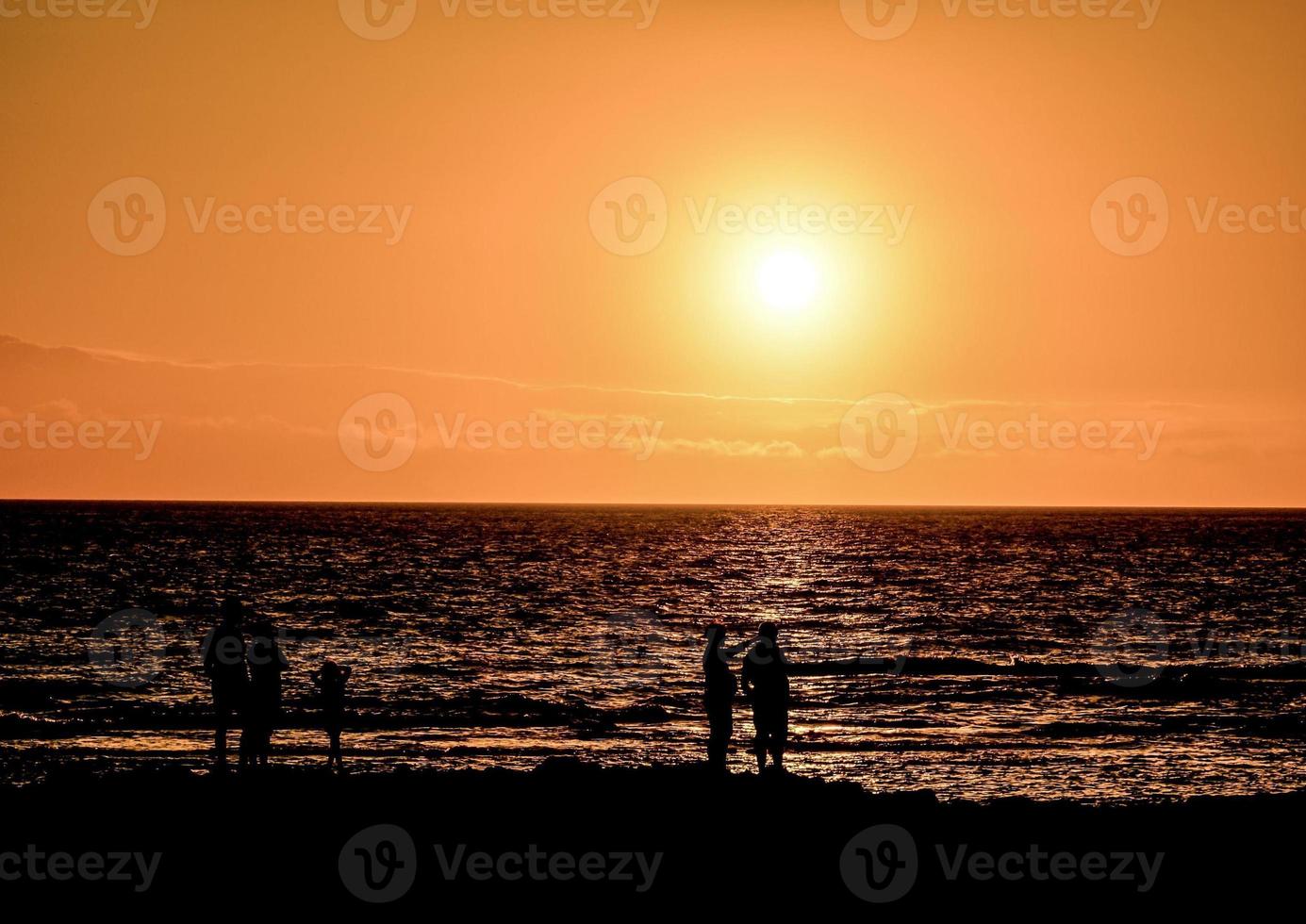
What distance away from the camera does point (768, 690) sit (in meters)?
18.2

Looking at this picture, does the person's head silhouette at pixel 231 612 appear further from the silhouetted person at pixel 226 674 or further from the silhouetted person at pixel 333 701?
the silhouetted person at pixel 333 701

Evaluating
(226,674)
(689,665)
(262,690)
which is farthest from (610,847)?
(689,665)

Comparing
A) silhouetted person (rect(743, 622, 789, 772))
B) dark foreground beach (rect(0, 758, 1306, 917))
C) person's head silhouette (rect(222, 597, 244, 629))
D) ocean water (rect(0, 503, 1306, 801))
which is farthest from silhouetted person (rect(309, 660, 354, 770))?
silhouetted person (rect(743, 622, 789, 772))

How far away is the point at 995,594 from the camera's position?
239 ft

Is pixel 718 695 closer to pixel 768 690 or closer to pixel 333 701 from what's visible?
pixel 768 690

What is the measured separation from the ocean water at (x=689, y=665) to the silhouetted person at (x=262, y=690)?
6671 millimetres

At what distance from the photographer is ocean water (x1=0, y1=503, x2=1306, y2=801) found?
84.3 feet

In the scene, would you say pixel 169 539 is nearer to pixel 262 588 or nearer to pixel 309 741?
pixel 262 588

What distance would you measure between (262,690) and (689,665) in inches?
960

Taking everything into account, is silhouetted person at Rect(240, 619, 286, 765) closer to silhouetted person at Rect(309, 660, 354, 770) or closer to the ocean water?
silhouetted person at Rect(309, 660, 354, 770)

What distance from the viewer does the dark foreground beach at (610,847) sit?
13.5m

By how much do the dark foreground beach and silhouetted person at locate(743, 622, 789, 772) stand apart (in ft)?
2.29

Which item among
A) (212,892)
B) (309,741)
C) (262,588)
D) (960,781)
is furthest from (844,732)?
(262,588)

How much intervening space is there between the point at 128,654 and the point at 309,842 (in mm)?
29729
